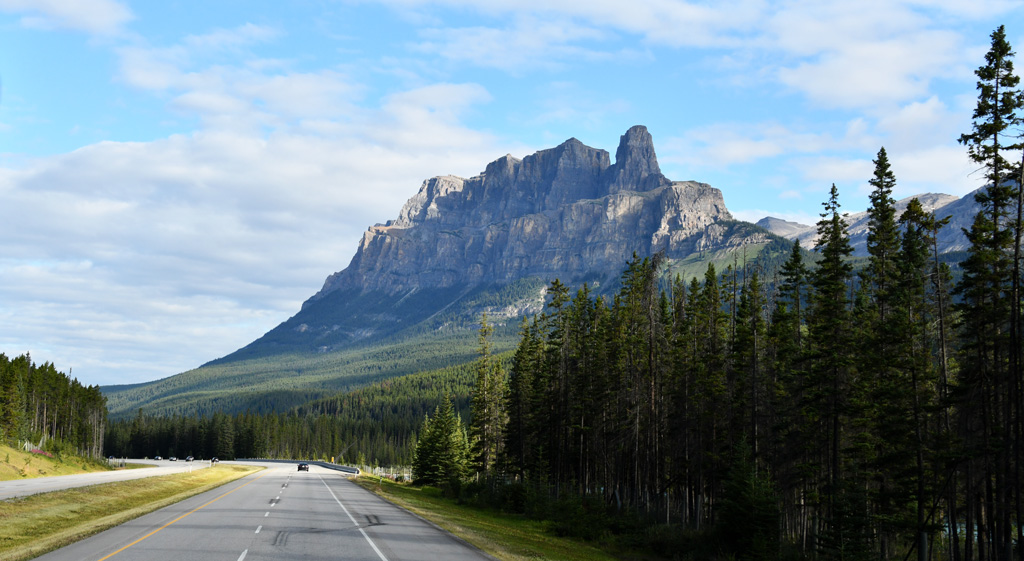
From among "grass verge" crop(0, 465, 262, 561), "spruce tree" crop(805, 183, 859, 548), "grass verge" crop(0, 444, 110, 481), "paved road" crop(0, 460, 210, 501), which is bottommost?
A: "grass verge" crop(0, 444, 110, 481)

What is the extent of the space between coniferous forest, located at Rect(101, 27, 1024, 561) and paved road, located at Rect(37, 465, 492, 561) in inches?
509

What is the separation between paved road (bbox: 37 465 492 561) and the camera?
16.5 metres

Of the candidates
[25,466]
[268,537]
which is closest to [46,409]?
[25,466]

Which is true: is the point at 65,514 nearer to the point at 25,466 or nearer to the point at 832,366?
the point at 832,366

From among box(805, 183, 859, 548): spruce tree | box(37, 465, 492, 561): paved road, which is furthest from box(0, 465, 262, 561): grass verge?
box(805, 183, 859, 548): spruce tree

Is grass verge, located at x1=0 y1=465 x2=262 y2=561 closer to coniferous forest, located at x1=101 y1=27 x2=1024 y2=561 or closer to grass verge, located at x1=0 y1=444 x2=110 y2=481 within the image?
grass verge, located at x1=0 y1=444 x2=110 y2=481

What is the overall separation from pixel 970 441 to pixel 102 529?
32031 millimetres

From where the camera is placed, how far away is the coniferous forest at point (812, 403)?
26.8m

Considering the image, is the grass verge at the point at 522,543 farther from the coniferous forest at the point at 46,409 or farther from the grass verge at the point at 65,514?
the coniferous forest at the point at 46,409

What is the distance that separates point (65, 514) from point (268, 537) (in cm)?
1198

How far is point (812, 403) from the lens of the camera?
35094mm

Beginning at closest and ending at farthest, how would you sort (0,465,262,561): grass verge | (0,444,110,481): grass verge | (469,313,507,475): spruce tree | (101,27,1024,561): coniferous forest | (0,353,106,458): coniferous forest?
(0,465,262,561): grass verge, (101,27,1024,561): coniferous forest, (0,444,110,481): grass verge, (469,313,507,475): spruce tree, (0,353,106,458): coniferous forest

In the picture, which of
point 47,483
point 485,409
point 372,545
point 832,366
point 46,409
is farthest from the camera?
point 46,409

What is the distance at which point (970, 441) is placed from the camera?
90.5 feet
